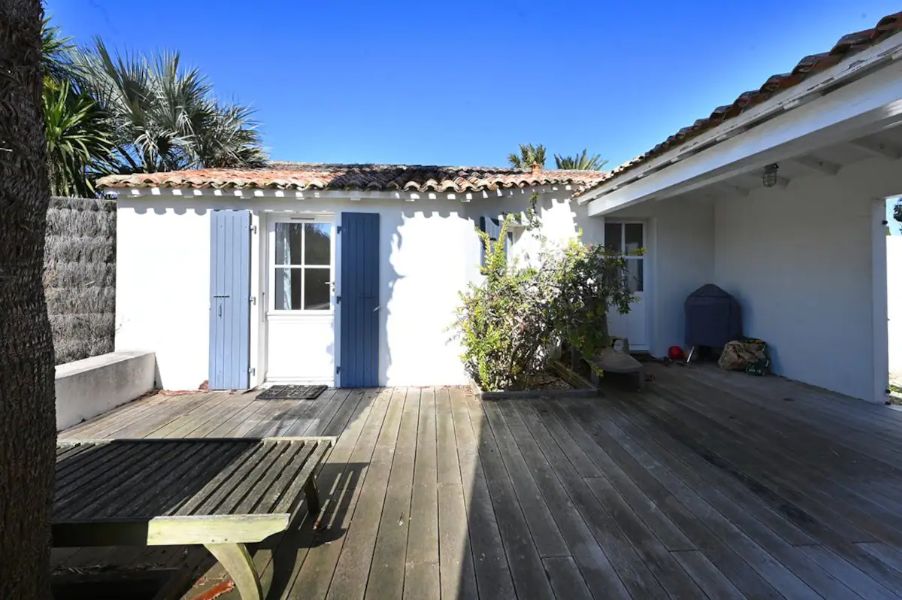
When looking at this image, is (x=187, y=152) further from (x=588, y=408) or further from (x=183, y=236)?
(x=588, y=408)

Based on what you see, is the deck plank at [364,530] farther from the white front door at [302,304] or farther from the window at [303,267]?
the window at [303,267]

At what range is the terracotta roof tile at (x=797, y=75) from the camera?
6.78ft

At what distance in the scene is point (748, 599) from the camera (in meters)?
1.74

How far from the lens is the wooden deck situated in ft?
6.15

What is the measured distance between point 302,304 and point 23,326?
4.10 meters

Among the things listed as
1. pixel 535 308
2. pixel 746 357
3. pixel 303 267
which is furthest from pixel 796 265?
pixel 303 267

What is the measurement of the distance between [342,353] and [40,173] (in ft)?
12.8

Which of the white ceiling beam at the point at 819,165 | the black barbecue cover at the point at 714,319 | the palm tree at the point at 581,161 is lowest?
the black barbecue cover at the point at 714,319

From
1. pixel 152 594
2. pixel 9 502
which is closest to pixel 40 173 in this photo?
pixel 9 502

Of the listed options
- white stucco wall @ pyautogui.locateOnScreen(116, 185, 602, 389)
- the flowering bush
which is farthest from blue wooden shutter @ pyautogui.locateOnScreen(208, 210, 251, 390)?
the flowering bush

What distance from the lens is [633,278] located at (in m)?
6.98

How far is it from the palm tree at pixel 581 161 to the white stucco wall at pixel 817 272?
11057mm

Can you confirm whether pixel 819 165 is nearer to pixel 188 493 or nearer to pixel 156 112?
pixel 188 493

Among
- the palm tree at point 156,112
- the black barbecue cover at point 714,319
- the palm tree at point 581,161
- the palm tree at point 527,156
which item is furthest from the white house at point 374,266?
the palm tree at point 581,161
